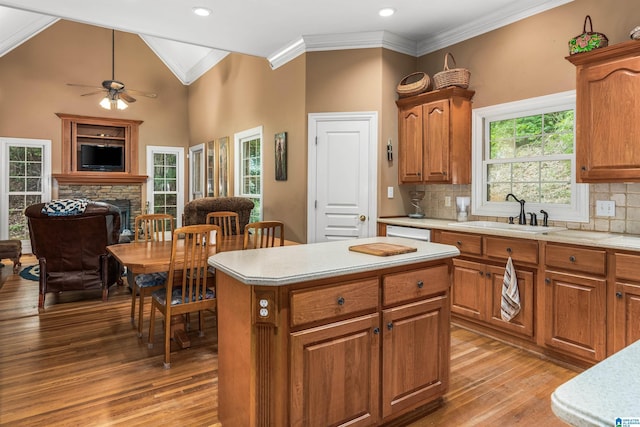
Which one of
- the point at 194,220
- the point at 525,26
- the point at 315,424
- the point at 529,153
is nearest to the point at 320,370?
the point at 315,424

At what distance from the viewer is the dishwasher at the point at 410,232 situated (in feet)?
12.4

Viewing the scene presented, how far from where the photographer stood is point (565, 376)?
272 centimetres

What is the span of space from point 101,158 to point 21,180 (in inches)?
54.6

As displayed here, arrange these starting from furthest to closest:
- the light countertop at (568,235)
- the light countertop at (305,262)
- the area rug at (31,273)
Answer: the area rug at (31,273)
the light countertop at (568,235)
the light countertop at (305,262)

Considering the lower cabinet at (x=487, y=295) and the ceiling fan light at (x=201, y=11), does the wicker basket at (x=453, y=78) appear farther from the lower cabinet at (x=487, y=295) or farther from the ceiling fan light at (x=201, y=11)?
the ceiling fan light at (x=201, y=11)

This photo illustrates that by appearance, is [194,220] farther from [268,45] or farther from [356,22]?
[356,22]

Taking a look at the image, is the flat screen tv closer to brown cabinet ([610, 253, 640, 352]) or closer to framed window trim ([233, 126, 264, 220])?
framed window trim ([233, 126, 264, 220])

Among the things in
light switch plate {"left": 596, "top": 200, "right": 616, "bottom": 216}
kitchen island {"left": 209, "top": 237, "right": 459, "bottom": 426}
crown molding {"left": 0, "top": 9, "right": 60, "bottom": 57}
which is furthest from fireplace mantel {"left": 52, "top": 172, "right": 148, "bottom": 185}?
light switch plate {"left": 596, "top": 200, "right": 616, "bottom": 216}

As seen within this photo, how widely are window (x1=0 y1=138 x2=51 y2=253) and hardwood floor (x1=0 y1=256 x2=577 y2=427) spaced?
4540 millimetres

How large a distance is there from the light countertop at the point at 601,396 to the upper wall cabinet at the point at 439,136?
3.34 metres

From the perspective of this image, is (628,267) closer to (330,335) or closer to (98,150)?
(330,335)

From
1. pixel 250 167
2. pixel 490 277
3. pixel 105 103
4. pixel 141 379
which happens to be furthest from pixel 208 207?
pixel 490 277

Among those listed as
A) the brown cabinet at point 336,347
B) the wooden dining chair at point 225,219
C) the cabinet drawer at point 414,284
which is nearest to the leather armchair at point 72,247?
the wooden dining chair at point 225,219

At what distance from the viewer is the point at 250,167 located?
6.16m
